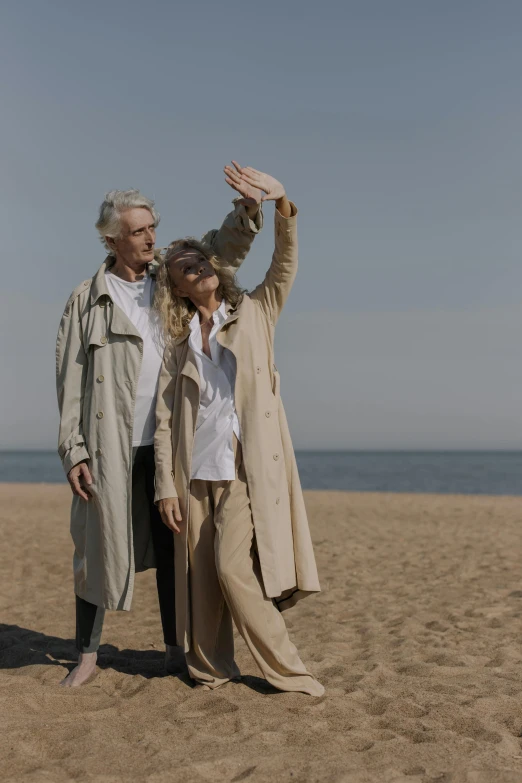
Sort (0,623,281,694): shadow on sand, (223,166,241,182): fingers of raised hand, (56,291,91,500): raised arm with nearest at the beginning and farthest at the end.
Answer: (223,166,241,182): fingers of raised hand
(56,291,91,500): raised arm
(0,623,281,694): shadow on sand

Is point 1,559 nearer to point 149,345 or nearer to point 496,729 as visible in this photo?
point 149,345

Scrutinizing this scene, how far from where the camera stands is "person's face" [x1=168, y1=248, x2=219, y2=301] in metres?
3.88

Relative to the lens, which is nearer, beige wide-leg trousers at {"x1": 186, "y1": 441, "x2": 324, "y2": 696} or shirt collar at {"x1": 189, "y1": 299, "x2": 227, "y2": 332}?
beige wide-leg trousers at {"x1": 186, "y1": 441, "x2": 324, "y2": 696}

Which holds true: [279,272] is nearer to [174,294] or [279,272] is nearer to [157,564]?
[174,294]

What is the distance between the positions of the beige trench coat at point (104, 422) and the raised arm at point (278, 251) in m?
0.18

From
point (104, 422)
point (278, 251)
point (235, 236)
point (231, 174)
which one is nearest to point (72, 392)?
point (104, 422)

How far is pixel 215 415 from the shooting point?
3.83 metres

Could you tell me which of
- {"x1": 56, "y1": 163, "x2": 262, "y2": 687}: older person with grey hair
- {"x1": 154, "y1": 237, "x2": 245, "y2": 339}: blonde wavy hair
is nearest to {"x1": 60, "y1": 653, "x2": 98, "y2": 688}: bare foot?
{"x1": 56, "y1": 163, "x2": 262, "y2": 687}: older person with grey hair

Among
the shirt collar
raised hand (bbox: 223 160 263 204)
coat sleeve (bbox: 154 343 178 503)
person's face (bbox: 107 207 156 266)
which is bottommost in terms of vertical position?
coat sleeve (bbox: 154 343 178 503)

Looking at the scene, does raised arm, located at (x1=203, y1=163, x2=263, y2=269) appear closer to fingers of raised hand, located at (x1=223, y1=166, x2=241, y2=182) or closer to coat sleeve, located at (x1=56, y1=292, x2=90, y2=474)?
fingers of raised hand, located at (x1=223, y1=166, x2=241, y2=182)

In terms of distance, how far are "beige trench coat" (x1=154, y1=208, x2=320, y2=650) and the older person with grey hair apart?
21cm

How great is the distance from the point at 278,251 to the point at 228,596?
167 centimetres

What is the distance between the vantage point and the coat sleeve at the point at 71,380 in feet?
13.6

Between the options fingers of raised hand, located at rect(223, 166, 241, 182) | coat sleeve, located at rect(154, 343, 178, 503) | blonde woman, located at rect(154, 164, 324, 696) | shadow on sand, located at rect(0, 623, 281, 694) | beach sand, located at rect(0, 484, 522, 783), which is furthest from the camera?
shadow on sand, located at rect(0, 623, 281, 694)
